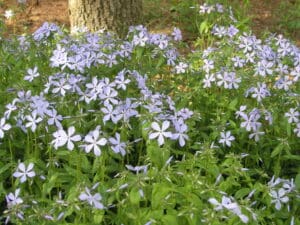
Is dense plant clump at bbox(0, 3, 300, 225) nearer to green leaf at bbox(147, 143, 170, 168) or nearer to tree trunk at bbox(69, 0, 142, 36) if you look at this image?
green leaf at bbox(147, 143, 170, 168)

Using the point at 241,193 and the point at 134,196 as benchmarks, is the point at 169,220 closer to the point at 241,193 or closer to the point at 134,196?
the point at 134,196

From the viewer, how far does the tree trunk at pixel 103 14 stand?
432 centimetres

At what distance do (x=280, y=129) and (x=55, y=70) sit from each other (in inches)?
49.3

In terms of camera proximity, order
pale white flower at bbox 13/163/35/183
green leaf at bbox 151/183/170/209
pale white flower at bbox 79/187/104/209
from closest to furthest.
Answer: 1. pale white flower at bbox 79/187/104/209
2. green leaf at bbox 151/183/170/209
3. pale white flower at bbox 13/163/35/183

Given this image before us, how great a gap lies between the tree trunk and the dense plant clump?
1.05 m

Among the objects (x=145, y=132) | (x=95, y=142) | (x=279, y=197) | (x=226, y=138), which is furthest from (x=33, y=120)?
(x=279, y=197)

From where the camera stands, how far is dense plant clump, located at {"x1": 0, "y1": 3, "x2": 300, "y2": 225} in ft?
6.60

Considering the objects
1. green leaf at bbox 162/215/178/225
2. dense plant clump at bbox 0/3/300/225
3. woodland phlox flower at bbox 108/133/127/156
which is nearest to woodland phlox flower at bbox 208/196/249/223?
dense plant clump at bbox 0/3/300/225

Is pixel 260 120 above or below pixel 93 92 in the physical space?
below

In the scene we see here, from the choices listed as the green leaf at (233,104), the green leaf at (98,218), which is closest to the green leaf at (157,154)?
the green leaf at (98,218)

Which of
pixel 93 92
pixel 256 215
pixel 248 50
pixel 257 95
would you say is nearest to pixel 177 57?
pixel 248 50

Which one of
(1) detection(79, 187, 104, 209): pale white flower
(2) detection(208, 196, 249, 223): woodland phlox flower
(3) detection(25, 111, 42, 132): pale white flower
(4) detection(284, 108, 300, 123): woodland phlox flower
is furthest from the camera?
(4) detection(284, 108, 300, 123): woodland phlox flower

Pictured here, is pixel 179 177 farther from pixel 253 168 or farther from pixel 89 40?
pixel 89 40

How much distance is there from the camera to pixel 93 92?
2.53 m
